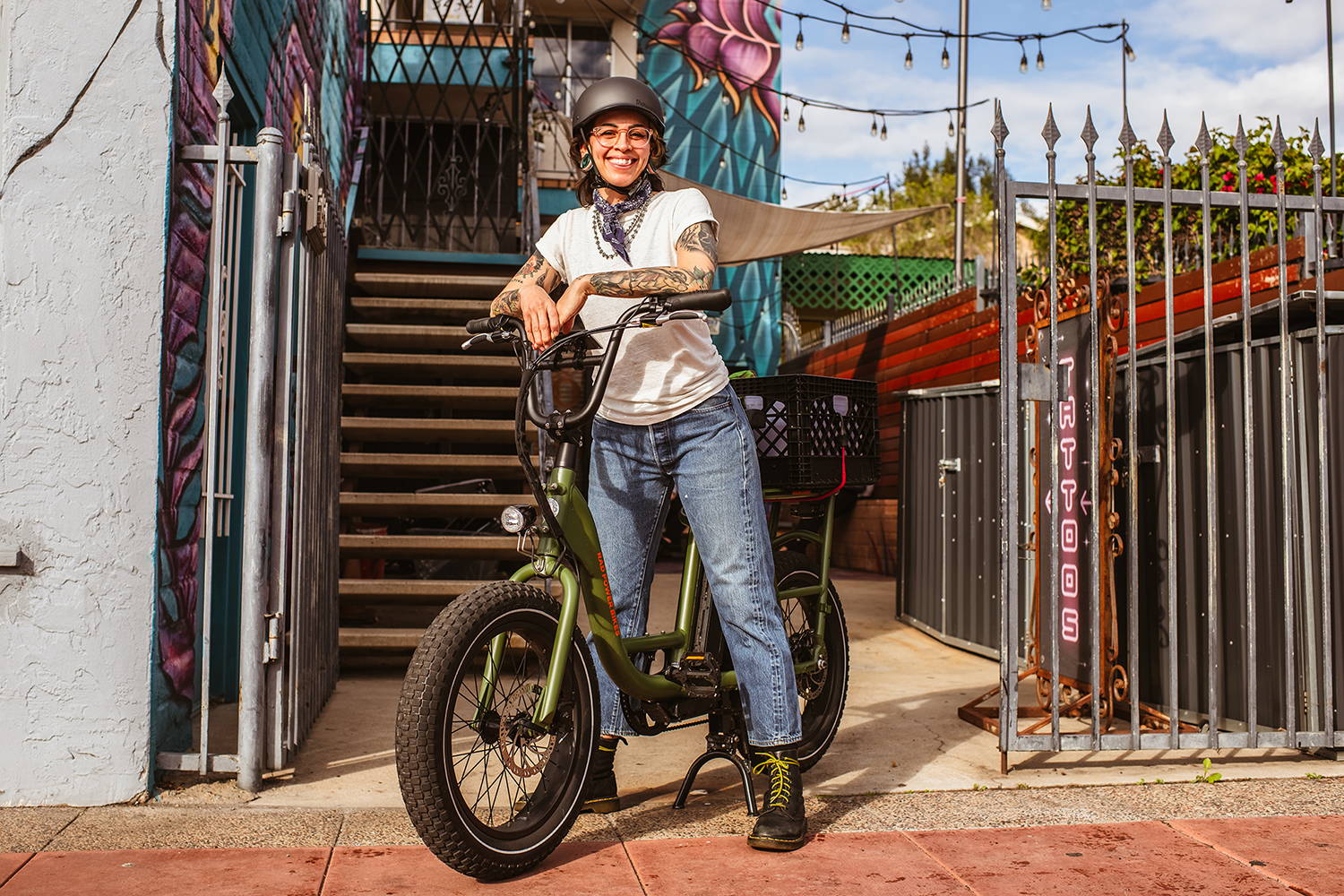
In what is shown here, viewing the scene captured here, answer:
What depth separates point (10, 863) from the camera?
248 centimetres

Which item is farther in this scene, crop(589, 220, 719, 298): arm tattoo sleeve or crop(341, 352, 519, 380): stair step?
crop(341, 352, 519, 380): stair step

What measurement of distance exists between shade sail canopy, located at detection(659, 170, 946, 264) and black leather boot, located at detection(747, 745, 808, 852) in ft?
26.7

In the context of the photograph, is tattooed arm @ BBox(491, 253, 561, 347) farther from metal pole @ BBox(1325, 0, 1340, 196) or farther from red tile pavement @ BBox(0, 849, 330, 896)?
metal pole @ BBox(1325, 0, 1340, 196)

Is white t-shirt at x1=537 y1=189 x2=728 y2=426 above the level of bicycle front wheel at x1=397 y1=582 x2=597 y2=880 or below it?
above

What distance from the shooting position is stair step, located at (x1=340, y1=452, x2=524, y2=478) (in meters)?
5.93

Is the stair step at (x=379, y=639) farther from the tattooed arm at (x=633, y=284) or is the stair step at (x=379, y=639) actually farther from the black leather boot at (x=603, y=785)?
the tattooed arm at (x=633, y=284)

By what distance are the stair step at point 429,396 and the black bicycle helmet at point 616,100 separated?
376 centimetres

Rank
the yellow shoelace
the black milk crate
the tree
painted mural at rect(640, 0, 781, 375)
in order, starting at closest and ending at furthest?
1. the yellow shoelace
2. the black milk crate
3. painted mural at rect(640, 0, 781, 375)
4. the tree

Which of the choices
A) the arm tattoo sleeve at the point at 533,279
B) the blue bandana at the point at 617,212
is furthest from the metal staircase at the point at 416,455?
the blue bandana at the point at 617,212

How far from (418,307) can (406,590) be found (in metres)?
2.56

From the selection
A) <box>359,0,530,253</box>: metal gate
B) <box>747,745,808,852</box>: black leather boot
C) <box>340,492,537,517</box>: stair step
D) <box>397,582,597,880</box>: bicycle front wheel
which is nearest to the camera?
<box>397,582,597,880</box>: bicycle front wheel

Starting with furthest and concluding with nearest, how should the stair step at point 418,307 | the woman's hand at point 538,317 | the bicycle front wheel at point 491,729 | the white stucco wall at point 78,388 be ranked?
1. the stair step at point 418,307
2. the white stucco wall at point 78,388
3. the woman's hand at point 538,317
4. the bicycle front wheel at point 491,729

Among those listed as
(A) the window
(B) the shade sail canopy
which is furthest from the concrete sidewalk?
(A) the window

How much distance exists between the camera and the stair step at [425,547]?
5422mm
